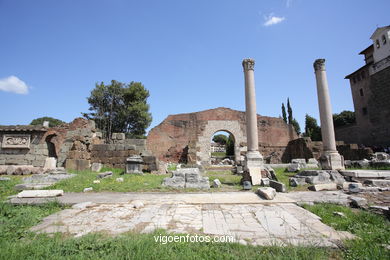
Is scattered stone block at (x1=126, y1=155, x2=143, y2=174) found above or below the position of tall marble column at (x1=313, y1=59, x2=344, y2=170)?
below

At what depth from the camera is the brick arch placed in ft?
65.7

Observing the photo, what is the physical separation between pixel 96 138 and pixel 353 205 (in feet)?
43.1

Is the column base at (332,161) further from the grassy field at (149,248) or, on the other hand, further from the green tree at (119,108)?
the green tree at (119,108)

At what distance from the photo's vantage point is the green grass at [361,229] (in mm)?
1990

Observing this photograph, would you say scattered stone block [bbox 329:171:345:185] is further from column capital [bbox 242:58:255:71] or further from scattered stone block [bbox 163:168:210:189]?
column capital [bbox 242:58:255:71]

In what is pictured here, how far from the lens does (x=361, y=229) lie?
8.62ft

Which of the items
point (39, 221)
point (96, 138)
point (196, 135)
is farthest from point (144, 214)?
point (196, 135)

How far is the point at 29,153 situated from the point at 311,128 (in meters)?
41.9

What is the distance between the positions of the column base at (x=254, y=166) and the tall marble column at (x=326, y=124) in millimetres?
3019

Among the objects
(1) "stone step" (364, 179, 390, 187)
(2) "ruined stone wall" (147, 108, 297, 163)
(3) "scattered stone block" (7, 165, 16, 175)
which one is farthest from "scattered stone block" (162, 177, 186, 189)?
(2) "ruined stone wall" (147, 108, 297, 163)

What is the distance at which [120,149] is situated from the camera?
1070 cm

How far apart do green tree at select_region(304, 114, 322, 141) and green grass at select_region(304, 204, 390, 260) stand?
115 feet

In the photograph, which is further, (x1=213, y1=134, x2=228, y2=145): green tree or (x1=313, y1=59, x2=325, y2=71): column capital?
(x1=213, y1=134, x2=228, y2=145): green tree

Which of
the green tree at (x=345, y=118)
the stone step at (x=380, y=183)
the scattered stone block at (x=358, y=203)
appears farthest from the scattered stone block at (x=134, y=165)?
the green tree at (x=345, y=118)
